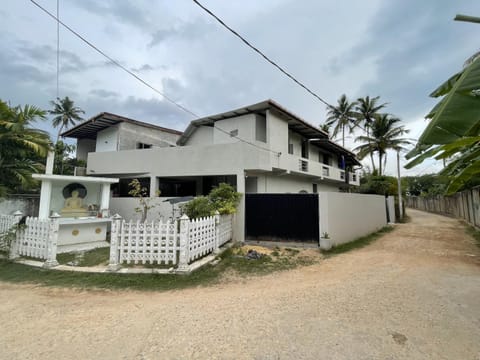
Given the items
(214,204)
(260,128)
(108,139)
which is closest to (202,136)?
(260,128)

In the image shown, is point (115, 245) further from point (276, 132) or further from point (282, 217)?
point (276, 132)

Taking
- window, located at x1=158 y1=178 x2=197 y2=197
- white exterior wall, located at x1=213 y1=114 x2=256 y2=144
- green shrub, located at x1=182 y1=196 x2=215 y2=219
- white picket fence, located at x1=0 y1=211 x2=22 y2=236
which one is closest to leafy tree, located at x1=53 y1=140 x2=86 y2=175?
window, located at x1=158 y1=178 x2=197 y2=197

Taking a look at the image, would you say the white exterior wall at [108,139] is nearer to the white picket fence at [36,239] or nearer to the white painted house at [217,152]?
the white painted house at [217,152]

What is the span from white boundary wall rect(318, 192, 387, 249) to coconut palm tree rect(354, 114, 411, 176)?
1425 cm

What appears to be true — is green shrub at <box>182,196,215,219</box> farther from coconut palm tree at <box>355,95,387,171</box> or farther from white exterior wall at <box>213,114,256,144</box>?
coconut palm tree at <box>355,95,387,171</box>

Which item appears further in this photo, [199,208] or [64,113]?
[64,113]

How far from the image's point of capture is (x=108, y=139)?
1543cm

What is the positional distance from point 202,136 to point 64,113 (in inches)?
1213

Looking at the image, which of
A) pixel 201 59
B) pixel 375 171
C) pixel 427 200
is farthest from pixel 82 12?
pixel 427 200

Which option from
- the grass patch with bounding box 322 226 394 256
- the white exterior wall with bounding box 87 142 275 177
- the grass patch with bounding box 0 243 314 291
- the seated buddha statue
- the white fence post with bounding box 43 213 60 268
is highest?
the white exterior wall with bounding box 87 142 275 177

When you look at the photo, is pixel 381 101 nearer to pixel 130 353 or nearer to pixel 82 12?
pixel 82 12

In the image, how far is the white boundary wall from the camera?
8508 millimetres

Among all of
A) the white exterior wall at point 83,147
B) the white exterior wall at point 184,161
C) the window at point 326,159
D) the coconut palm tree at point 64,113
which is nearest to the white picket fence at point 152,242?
the white exterior wall at point 184,161

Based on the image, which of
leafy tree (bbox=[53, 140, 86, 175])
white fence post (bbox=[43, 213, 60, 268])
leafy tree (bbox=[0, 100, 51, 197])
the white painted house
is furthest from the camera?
leafy tree (bbox=[53, 140, 86, 175])
